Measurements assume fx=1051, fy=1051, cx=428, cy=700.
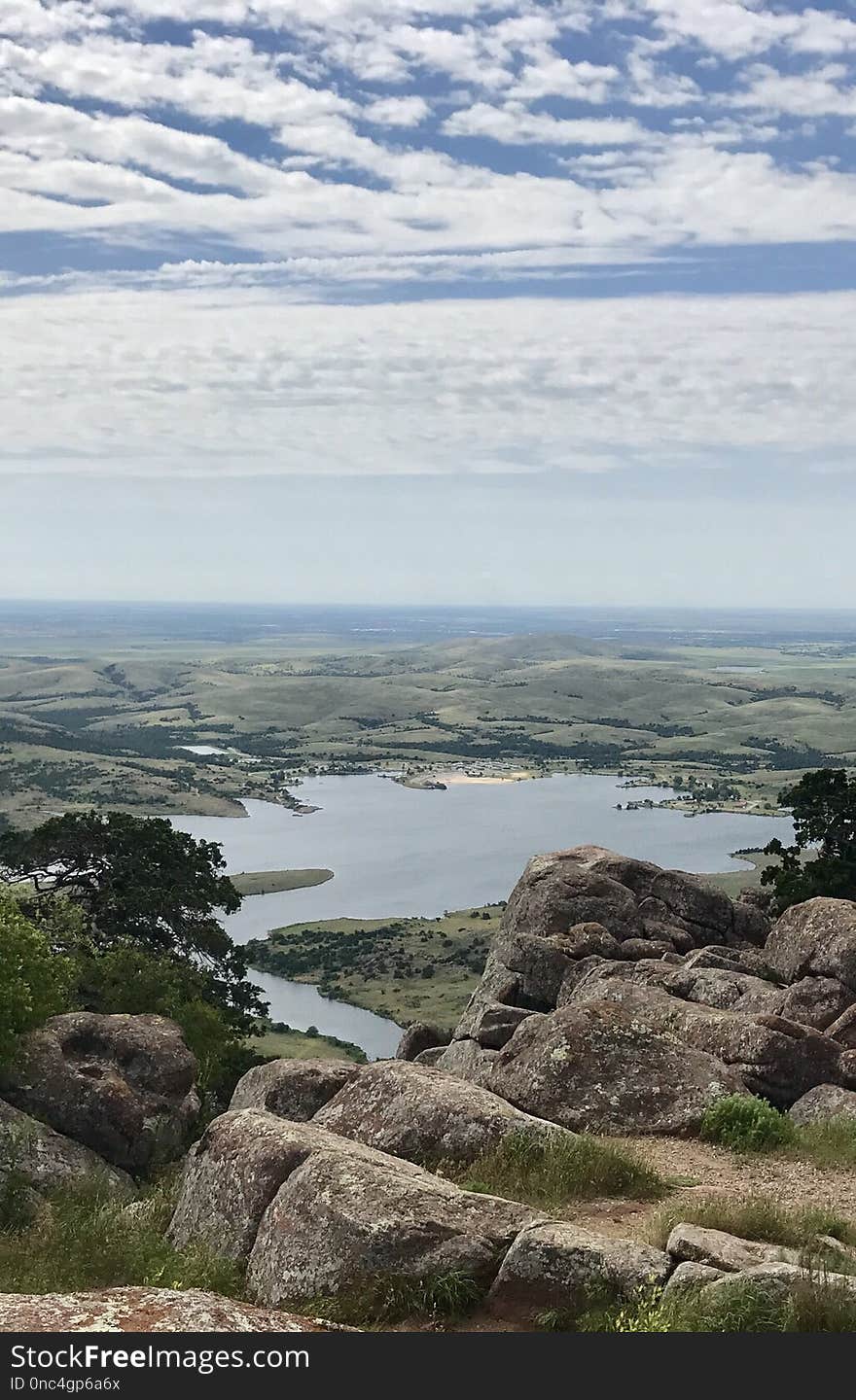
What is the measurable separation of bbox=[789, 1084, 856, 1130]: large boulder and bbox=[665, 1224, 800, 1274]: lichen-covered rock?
9028 mm

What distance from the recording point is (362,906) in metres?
175

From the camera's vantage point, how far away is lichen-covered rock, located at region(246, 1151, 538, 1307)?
41.1 ft

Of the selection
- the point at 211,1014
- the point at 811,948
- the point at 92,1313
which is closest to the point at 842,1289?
the point at 92,1313

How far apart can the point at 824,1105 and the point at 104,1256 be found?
1465cm

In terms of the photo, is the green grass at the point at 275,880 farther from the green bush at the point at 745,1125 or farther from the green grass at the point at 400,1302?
the green grass at the point at 400,1302

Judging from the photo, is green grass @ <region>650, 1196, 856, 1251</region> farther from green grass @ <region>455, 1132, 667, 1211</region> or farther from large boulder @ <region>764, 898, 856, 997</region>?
large boulder @ <region>764, 898, 856, 997</region>

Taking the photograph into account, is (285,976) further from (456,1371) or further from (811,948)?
(456,1371)

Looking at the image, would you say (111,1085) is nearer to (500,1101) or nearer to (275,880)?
(500,1101)

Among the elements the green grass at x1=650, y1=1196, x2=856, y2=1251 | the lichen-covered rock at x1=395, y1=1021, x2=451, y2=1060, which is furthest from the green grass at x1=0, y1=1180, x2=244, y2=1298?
the lichen-covered rock at x1=395, y1=1021, x2=451, y2=1060

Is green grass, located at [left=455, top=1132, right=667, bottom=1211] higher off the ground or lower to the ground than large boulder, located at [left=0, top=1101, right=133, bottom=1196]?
higher

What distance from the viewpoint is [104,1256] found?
549 inches

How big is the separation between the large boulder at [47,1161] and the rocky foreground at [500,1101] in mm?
64

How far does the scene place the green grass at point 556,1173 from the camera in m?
15.3

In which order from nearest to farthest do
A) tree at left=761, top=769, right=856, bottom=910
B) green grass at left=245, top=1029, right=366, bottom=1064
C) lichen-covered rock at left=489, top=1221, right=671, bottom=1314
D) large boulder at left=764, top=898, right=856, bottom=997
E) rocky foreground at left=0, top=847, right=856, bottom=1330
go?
lichen-covered rock at left=489, top=1221, right=671, bottom=1314
rocky foreground at left=0, top=847, right=856, bottom=1330
large boulder at left=764, top=898, right=856, bottom=997
tree at left=761, top=769, right=856, bottom=910
green grass at left=245, top=1029, right=366, bottom=1064
